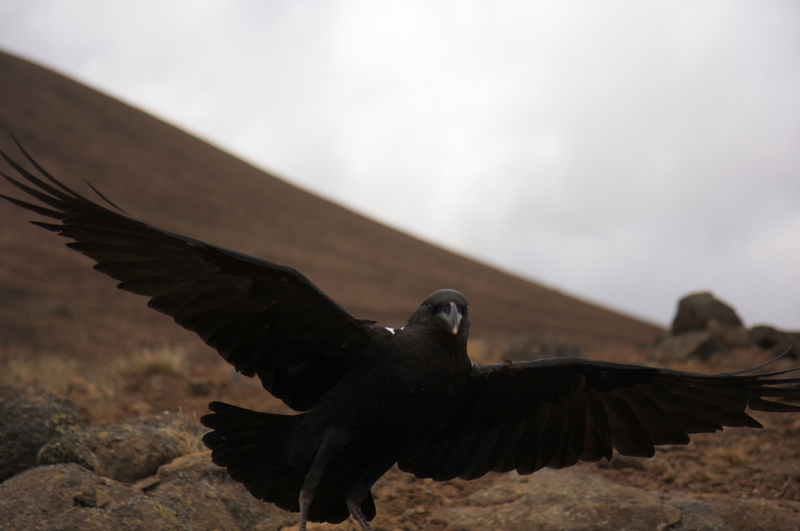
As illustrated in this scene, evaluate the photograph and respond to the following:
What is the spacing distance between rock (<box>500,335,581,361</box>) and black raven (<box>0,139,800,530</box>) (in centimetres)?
676

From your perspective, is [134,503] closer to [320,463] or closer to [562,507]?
[320,463]

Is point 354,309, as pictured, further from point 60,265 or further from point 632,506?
point 632,506

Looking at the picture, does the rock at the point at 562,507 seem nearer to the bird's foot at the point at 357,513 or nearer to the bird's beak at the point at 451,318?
the bird's foot at the point at 357,513

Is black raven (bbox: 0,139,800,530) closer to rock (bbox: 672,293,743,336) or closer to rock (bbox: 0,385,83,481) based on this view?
rock (bbox: 0,385,83,481)

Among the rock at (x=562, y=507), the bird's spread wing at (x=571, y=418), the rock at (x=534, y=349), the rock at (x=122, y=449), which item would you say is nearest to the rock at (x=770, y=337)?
the rock at (x=534, y=349)

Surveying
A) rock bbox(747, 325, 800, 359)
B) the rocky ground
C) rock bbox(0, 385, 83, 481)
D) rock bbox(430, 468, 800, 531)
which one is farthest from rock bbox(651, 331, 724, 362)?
rock bbox(0, 385, 83, 481)

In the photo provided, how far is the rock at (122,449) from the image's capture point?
12.6 ft

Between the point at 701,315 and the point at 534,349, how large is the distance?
436 centimetres

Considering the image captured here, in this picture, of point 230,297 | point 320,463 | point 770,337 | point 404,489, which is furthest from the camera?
point 770,337

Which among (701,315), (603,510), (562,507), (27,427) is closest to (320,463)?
(562,507)

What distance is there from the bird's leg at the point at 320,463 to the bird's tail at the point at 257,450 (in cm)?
23

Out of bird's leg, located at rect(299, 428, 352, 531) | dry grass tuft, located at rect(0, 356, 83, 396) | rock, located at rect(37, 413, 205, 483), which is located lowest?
dry grass tuft, located at rect(0, 356, 83, 396)

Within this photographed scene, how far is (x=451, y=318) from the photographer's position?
115 inches

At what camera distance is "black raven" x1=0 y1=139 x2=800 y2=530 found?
3.03m
